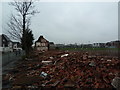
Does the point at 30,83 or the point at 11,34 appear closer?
the point at 30,83

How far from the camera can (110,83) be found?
651 cm

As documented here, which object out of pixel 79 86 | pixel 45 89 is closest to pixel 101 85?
pixel 79 86

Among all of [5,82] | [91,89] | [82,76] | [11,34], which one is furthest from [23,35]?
[91,89]

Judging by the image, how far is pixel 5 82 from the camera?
27.0 ft

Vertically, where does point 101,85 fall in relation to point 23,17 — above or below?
below

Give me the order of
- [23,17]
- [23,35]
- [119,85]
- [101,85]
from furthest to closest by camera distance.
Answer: [23,17] → [23,35] → [101,85] → [119,85]

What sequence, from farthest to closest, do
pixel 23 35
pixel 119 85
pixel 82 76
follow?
pixel 23 35 → pixel 82 76 → pixel 119 85

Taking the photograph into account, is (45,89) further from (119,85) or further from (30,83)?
(119,85)

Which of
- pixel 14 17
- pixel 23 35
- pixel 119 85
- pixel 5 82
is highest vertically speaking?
pixel 14 17

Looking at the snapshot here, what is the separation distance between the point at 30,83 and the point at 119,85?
13.6 ft

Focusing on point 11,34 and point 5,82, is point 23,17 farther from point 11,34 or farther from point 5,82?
point 5,82

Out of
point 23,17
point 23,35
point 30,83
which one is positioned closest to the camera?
point 30,83

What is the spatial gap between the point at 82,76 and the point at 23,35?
16299 mm

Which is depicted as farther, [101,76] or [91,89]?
[101,76]
